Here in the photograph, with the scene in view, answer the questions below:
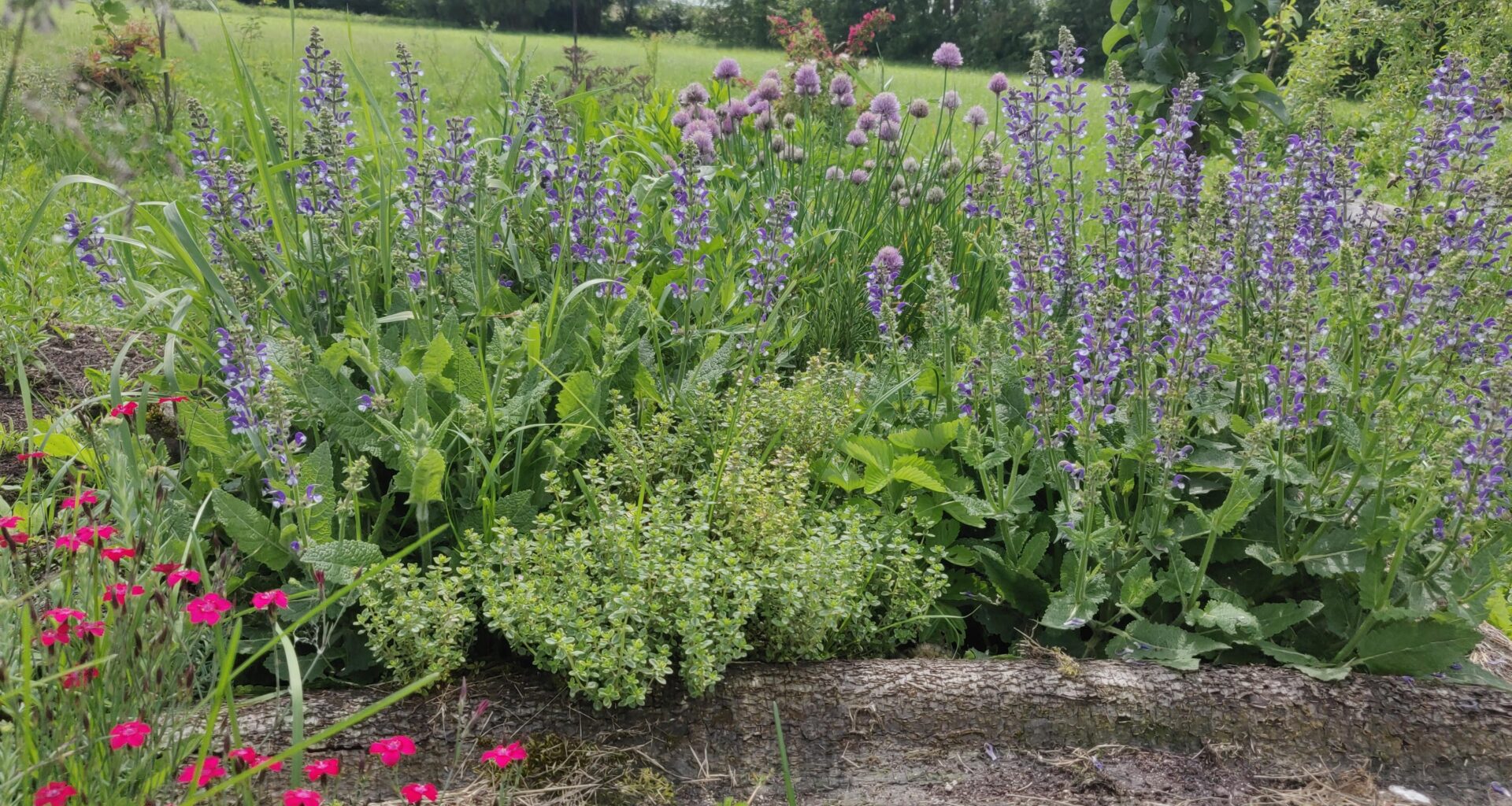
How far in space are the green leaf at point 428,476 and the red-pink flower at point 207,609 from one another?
1.56ft

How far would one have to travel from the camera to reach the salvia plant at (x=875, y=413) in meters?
2.07

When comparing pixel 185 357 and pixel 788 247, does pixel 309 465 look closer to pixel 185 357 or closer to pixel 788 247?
pixel 185 357

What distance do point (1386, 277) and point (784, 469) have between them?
1.44m

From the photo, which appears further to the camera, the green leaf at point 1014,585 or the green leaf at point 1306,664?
the green leaf at point 1014,585

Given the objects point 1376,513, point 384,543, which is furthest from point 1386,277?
point 384,543

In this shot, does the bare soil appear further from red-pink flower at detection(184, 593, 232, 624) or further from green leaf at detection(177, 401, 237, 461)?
red-pink flower at detection(184, 593, 232, 624)

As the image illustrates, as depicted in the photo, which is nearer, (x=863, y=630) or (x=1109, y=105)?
(x=863, y=630)

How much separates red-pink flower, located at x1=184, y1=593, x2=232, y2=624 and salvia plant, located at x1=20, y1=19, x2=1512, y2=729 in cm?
39

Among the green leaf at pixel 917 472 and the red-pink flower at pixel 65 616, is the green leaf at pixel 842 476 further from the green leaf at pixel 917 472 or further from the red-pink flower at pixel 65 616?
the red-pink flower at pixel 65 616

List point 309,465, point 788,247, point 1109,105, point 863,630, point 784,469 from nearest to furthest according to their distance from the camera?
point 309,465, point 863,630, point 784,469, point 1109,105, point 788,247

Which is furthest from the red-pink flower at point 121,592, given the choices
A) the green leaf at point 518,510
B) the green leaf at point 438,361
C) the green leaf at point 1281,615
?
the green leaf at point 1281,615

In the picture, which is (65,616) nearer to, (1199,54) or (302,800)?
(302,800)

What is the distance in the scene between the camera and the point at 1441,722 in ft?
6.87

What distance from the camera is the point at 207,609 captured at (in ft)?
4.89
